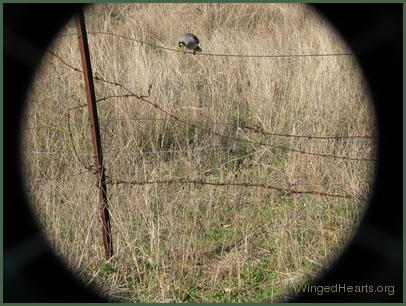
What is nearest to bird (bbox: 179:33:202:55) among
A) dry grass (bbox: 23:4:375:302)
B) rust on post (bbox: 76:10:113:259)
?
dry grass (bbox: 23:4:375:302)

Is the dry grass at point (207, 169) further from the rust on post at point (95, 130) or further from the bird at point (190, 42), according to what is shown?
the bird at point (190, 42)

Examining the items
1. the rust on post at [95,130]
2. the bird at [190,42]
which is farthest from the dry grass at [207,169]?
the bird at [190,42]

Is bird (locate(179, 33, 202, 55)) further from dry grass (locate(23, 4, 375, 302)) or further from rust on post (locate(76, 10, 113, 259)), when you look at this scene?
rust on post (locate(76, 10, 113, 259))

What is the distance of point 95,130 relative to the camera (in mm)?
2320

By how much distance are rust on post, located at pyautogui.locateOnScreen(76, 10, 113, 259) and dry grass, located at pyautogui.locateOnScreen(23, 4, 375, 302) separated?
7 centimetres

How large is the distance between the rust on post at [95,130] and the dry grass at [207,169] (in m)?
0.07

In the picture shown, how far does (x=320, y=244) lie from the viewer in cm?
264

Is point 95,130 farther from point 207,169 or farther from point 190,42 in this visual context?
point 190,42

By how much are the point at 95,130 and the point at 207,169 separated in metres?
1.45

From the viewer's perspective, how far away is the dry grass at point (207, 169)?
2.47m

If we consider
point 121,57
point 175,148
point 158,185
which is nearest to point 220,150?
point 175,148

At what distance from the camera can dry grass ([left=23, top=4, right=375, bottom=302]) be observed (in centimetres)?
247

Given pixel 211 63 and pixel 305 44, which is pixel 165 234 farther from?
pixel 305 44

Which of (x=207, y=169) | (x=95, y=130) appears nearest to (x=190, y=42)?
(x=207, y=169)
